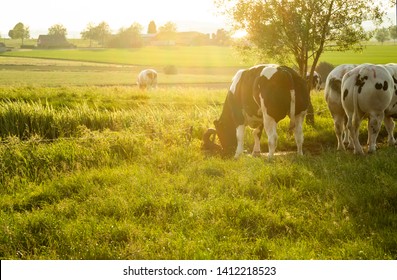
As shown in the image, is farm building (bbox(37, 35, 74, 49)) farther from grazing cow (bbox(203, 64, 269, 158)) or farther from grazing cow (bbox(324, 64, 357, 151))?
grazing cow (bbox(324, 64, 357, 151))

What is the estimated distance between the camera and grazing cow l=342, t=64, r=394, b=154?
10273 millimetres

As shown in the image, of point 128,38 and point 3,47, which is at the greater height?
point 128,38

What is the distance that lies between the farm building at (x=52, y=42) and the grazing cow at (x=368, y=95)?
3499 inches

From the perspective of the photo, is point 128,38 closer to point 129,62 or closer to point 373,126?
point 129,62

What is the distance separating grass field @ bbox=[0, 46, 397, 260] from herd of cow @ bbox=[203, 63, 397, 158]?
0.77 metres

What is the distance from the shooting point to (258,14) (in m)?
17.1

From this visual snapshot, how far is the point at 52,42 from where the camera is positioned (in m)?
95.0

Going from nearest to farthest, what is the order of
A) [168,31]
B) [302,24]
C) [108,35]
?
[302,24] → [108,35] → [168,31]

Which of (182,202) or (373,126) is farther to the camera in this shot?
(373,126)

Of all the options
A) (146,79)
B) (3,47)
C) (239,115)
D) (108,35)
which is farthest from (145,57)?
(239,115)

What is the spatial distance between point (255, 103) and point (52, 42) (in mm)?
91712

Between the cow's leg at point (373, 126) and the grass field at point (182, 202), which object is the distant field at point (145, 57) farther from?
the grass field at point (182, 202)

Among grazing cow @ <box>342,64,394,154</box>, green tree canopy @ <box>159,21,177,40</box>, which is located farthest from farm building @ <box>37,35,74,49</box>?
grazing cow @ <box>342,64,394,154</box>

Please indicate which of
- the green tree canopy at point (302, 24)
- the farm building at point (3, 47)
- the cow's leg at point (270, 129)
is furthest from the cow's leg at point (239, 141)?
the farm building at point (3, 47)
